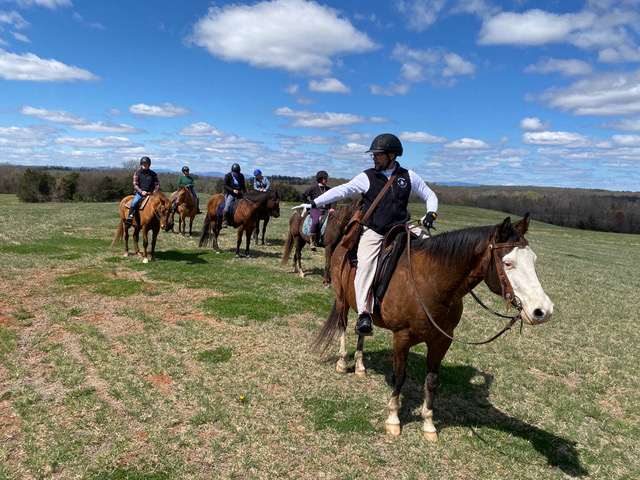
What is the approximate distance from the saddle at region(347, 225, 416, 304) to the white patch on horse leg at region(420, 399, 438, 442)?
1489mm

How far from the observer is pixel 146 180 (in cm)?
1205

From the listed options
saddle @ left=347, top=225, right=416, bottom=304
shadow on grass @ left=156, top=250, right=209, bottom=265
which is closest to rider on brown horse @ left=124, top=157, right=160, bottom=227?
shadow on grass @ left=156, top=250, right=209, bottom=265

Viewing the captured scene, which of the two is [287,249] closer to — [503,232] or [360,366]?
[360,366]

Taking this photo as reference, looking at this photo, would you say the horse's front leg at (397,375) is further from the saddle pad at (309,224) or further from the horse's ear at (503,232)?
the saddle pad at (309,224)

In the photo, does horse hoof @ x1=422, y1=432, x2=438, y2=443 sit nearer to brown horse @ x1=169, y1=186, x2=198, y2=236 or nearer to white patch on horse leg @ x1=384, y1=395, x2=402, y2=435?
white patch on horse leg @ x1=384, y1=395, x2=402, y2=435

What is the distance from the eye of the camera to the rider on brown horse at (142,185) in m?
11.9

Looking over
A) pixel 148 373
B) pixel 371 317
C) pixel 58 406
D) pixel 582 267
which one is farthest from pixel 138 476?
pixel 582 267

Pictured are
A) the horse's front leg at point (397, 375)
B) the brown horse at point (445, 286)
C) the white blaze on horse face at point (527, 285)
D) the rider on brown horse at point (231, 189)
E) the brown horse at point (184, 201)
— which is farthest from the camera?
the brown horse at point (184, 201)

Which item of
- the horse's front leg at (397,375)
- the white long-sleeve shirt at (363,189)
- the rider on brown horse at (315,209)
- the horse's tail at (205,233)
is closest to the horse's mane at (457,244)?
the white long-sleeve shirt at (363,189)

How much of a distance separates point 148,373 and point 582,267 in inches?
817

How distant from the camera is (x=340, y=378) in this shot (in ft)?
18.8

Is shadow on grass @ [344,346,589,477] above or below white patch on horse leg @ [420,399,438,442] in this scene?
below

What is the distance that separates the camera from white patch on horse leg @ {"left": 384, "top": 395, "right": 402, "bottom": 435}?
4.52 metres

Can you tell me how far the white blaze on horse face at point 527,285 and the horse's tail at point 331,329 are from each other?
3.11 m
